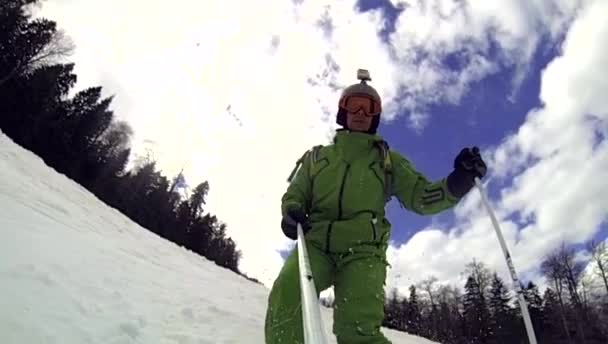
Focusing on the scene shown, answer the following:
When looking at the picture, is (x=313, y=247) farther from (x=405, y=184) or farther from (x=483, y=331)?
(x=483, y=331)

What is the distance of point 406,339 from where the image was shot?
11.0 m

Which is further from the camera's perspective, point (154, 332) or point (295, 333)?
point (154, 332)

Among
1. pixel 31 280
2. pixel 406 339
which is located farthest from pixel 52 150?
pixel 31 280

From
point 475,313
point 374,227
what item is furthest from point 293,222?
point 475,313

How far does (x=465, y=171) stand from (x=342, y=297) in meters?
1.15

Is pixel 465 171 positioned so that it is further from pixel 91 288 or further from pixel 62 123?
pixel 62 123

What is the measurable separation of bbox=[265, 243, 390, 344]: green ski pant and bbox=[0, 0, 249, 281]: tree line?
3595cm

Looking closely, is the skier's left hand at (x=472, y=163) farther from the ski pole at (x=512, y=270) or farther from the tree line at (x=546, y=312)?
the tree line at (x=546, y=312)

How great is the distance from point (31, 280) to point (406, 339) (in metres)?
9.40

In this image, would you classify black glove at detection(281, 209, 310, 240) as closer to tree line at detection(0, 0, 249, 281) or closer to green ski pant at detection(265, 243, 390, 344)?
green ski pant at detection(265, 243, 390, 344)

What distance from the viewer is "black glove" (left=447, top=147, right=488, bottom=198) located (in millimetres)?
2808

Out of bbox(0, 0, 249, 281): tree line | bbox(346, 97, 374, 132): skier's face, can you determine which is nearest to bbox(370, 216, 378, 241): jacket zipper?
bbox(346, 97, 374, 132): skier's face

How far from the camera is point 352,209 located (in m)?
3.11

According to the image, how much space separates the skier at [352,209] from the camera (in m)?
2.71
